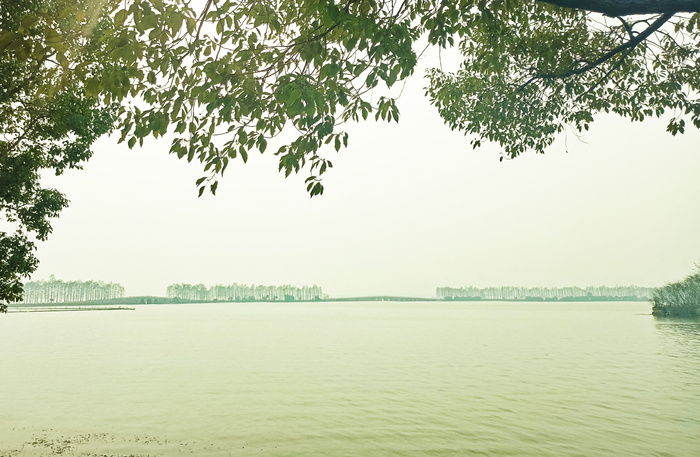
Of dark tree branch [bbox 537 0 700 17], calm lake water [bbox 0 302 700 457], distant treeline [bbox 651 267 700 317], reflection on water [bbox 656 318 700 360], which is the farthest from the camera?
distant treeline [bbox 651 267 700 317]

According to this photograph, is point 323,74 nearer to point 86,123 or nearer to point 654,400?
point 86,123

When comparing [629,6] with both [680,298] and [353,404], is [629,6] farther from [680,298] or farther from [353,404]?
[680,298]

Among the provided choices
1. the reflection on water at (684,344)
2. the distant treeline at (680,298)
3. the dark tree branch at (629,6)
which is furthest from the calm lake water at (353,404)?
the distant treeline at (680,298)

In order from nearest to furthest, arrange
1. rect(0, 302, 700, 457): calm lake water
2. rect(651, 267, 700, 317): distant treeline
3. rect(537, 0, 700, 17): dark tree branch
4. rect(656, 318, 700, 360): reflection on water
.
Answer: rect(537, 0, 700, 17): dark tree branch < rect(0, 302, 700, 457): calm lake water < rect(656, 318, 700, 360): reflection on water < rect(651, 267, 700, 317): distant treeline

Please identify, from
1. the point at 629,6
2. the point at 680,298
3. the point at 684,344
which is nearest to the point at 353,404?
the point at 629,6

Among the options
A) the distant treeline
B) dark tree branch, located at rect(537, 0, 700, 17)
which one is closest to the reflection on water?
the distant treeline

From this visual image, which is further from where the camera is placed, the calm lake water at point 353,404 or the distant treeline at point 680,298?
the distant treeline at point 680,298

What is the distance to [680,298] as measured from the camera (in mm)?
73125

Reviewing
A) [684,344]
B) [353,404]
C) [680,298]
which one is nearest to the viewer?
[353,404]

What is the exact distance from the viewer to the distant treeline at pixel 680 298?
69.1 metres

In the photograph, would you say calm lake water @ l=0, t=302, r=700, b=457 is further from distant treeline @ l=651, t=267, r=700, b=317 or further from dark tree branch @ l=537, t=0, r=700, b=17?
distant treeline @ l=651, t=267, r=700, b=317

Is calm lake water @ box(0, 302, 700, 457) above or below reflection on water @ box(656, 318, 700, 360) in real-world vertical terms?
above

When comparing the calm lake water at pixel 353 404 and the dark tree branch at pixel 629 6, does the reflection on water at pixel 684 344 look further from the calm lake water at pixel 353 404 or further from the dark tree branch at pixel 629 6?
the dark tree branch at pixel 629 6

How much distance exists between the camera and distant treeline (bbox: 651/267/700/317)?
227 feet
